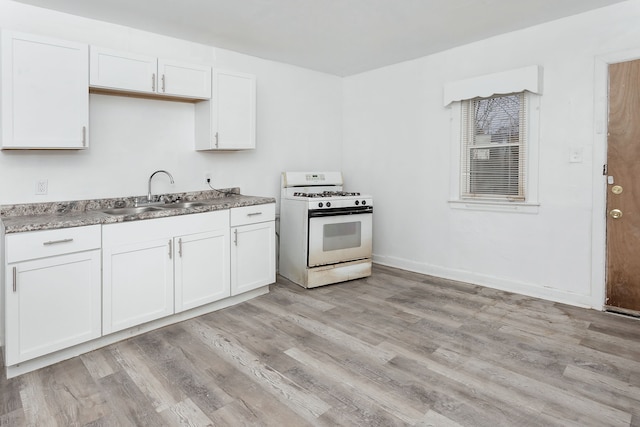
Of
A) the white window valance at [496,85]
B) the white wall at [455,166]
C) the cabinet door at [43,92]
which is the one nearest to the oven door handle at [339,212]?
the white wall at [455,166]

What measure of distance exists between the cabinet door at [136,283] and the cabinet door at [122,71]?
121cm

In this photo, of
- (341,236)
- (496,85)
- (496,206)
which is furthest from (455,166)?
(341,236)

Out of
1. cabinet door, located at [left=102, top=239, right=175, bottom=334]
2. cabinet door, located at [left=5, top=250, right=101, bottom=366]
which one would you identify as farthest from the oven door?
cabinet door, located at [left=5, top=250, right=101, bottom=366]

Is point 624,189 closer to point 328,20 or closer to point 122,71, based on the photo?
point 328,20

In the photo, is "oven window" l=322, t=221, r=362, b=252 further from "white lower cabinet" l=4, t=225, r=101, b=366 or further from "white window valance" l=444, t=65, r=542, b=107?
"white lower cabinet" l=4, t=225, r=101, b=366

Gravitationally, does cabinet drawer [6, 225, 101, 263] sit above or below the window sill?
below

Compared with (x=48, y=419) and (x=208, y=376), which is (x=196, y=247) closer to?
(x=208, y=376)

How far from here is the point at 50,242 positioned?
2.30m

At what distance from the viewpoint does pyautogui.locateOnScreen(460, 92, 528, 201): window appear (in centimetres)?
356

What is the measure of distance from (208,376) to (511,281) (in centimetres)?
290

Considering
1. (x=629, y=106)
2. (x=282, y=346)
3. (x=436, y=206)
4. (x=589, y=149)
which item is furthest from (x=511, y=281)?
(x=282, y=346)

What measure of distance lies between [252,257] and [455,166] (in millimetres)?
2285

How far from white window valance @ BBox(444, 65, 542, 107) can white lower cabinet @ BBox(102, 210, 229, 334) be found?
2.57 meters

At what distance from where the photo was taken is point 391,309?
329cm
